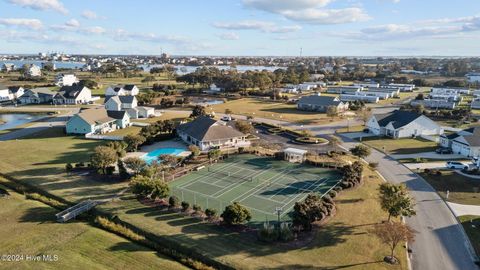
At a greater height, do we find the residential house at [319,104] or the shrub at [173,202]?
the residential house at [319,104]

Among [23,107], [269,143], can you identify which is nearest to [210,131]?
[269,143]

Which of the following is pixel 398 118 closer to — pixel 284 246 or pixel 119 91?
pixel 284 246

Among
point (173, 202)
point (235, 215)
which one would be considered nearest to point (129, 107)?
point (173, 202)

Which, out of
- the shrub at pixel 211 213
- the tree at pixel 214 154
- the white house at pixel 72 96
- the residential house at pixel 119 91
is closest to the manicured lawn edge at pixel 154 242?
the shrub at pixel 211 213

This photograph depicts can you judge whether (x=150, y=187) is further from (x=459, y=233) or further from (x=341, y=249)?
(x=459, y=233)

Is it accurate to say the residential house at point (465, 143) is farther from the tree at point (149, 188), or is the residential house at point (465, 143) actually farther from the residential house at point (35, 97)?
the residential house at point (35, 97)

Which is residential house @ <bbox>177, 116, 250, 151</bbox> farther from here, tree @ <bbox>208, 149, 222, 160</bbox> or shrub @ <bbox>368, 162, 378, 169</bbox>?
shrub @ <bbox>368, 162, 378, 169</bbox>
